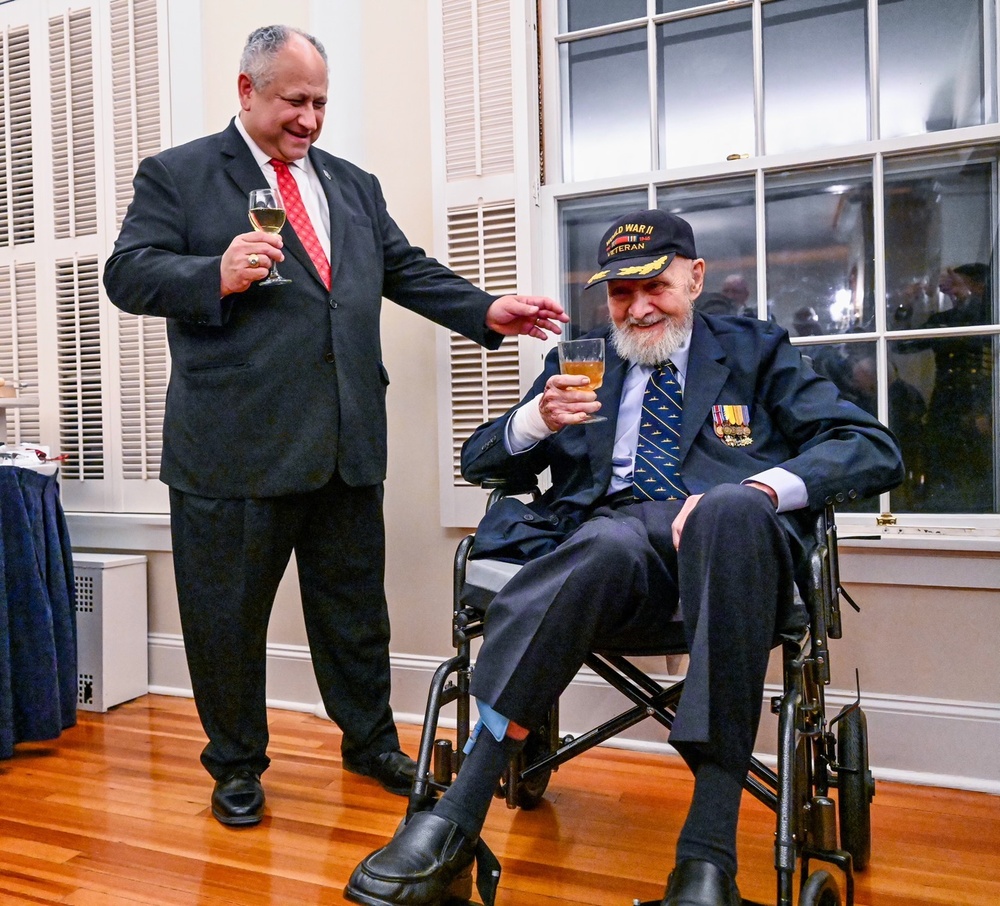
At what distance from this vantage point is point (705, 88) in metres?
2.51

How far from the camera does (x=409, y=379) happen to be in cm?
273

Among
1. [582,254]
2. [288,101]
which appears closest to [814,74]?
[582,254]

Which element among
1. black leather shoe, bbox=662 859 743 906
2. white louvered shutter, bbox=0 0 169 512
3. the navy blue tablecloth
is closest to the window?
black leather shoe, bbox=662 859 743 906

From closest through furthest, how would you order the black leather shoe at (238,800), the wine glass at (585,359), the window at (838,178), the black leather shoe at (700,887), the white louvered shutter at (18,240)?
the black leather shoe at (700,887) < the wine glass at (585,359) < the black leather shoe at (238,800) < the window at (838,178) < the white louvered shutter at (18,240)

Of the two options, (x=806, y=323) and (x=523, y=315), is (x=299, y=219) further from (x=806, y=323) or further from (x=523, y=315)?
(x=806, y=323)

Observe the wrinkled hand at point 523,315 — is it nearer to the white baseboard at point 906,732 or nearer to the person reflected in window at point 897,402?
the person reflected in window at point 897,402

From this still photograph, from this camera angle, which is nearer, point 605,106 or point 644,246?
point 644,246

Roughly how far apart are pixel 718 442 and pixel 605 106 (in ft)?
4.43

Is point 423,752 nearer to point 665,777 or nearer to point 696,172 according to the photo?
point 665,777

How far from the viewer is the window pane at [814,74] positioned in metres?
2.36

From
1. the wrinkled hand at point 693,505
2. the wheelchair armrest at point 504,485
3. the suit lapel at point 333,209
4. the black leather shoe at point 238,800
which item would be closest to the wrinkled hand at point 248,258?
the suit lapel at point 333,209

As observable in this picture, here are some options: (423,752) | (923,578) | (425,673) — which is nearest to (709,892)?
(423,752)

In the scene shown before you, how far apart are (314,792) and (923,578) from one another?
165 cm

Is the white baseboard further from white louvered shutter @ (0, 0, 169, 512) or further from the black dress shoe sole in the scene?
white louvered shutter @ (0, 0, 169, 512)
